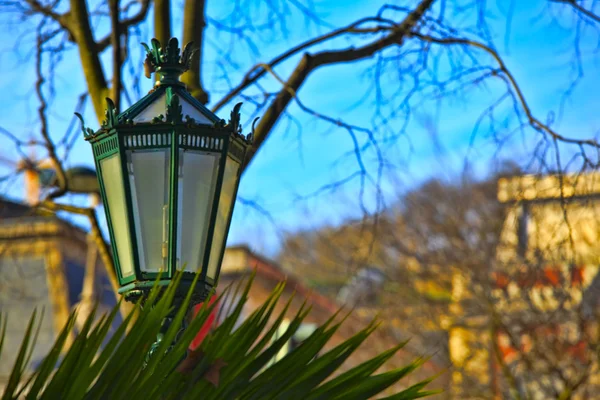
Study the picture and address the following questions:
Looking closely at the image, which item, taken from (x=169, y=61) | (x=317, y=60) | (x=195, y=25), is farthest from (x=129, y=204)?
(x=317, y=60)

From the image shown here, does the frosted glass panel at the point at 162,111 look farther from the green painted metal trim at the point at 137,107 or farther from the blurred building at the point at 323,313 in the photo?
the blurred building at the point at 323,313

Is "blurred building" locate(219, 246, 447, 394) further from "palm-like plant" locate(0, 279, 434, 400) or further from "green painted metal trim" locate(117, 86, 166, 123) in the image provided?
"palm-like plant" locate(0, 279, 434, 400)

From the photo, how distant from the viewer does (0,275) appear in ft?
56.6

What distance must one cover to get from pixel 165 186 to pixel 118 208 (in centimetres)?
23

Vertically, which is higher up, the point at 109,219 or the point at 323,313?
the point at 323,313

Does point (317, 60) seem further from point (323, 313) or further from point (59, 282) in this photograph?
point (323, 313)

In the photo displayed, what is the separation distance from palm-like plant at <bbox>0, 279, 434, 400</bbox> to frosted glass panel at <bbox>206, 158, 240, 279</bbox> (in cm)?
72

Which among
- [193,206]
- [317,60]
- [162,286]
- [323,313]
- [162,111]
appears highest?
[323,313]

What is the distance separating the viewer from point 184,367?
2.96m

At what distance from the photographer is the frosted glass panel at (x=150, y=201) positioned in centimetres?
389

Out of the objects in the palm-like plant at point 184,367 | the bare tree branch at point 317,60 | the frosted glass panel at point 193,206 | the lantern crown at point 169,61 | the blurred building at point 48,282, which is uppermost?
the blurred building at point 48,282

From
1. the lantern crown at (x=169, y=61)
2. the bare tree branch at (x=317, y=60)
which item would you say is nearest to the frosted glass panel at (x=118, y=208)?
the lantern crown at (x=169, y=61)

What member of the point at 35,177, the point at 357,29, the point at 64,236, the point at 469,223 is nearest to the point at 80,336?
the point at 357,29

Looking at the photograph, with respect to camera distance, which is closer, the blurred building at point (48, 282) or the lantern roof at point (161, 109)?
the lantern roof at point (161, 109)
